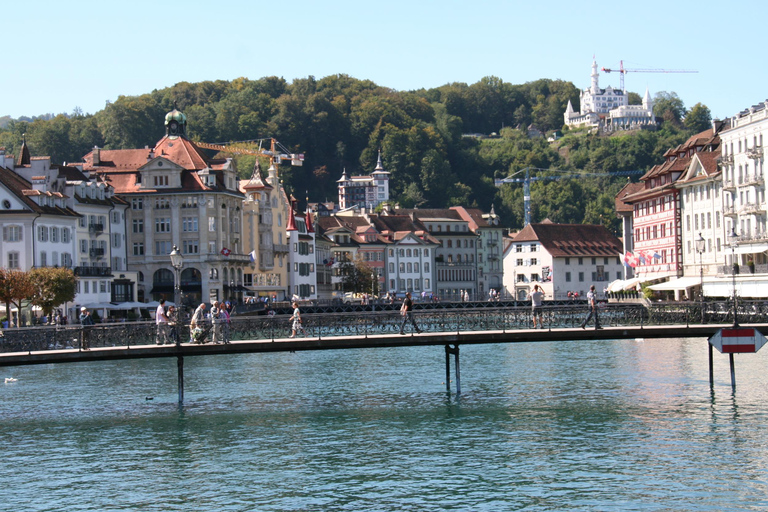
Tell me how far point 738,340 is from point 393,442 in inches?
615

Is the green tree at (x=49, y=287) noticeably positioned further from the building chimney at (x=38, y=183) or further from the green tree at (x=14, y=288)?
the building chimney at (x=38, y=183)

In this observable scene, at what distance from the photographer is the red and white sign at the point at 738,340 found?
44719mm

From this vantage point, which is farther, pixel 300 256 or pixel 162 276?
pixel 300 256

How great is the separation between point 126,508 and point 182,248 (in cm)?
8583

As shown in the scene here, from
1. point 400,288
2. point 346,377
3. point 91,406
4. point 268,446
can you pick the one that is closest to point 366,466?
point 268,446

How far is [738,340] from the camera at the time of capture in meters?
44.8

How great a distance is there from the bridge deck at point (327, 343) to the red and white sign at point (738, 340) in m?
0.69

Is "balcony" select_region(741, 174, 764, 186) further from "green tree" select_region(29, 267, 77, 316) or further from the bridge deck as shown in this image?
"green tree" select_region(29, 267, 77, 316)

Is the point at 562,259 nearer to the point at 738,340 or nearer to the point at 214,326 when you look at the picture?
the point at 738,340

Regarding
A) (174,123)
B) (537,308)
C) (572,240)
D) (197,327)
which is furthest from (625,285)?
(197,327)

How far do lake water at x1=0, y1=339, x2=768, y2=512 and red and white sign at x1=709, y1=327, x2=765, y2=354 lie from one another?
2.05 metres

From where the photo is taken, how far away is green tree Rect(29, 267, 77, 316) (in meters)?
79.0

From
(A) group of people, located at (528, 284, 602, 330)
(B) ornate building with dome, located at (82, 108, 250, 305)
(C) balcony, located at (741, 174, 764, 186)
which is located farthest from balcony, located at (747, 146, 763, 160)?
(A) group of people, located at (528, 284, 602, 330)

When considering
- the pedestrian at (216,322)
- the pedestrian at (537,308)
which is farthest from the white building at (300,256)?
the pedestrian at (216,322)
